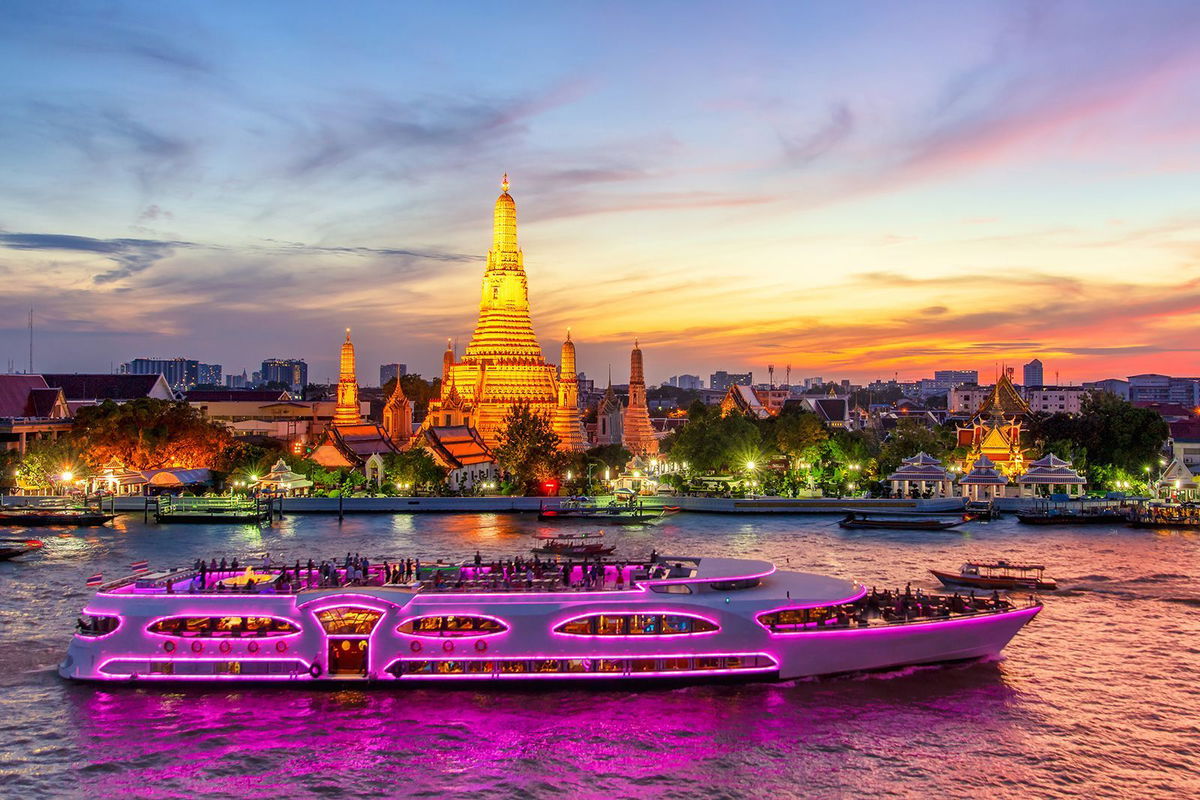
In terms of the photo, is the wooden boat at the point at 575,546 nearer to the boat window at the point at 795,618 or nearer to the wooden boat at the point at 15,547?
the boat window at the point at 795,618

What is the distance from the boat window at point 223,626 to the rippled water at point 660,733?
1345mm

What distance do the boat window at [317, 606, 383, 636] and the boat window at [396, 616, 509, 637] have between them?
2.56ft

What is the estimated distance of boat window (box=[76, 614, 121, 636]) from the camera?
26.4 m

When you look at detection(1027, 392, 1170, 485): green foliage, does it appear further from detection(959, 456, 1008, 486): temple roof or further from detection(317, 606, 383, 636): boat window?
detection(317, 606, 383, 636): boat window

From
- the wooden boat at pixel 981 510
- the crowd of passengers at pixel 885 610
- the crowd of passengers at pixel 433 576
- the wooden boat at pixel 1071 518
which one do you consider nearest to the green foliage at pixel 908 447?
the wooden boat at pixel 981 510

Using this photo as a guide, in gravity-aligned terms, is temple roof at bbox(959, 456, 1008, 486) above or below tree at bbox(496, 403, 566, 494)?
below

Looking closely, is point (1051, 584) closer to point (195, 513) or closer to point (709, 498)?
point (709, 498)

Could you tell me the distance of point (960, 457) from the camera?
72688mm

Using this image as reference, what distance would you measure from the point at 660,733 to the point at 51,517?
4418cm

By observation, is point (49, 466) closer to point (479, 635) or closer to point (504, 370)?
point (504, 370)

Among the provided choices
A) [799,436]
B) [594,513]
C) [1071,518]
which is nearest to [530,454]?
[594,513]

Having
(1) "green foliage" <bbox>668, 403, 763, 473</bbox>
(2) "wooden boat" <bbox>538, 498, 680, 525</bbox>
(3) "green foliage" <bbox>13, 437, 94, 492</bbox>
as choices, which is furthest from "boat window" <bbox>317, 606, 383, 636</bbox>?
(1) "green foliage" <bbox>668, 403, 763, 473</bbox>

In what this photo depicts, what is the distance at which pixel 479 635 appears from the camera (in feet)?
86.1

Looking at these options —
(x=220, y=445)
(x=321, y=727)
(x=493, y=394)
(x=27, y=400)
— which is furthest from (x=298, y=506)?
(x=321, y=727)
